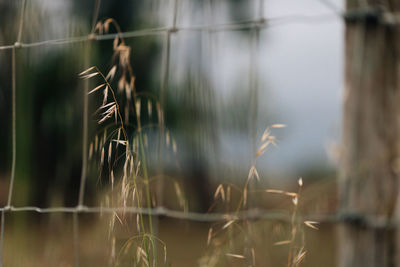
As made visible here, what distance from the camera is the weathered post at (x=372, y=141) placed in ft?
1.85

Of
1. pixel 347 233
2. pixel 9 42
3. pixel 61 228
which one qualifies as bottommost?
pixel 61 228

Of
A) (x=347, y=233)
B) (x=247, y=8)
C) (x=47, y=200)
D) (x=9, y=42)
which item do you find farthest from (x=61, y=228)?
(x=347, y=233)

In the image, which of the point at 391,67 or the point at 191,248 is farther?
the point at 191,248

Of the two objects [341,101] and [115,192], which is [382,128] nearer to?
[341,101]

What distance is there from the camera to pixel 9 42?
6.37ft

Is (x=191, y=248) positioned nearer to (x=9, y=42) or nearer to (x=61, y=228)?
(x=61, y=228)

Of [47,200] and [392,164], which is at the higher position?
[392,164]

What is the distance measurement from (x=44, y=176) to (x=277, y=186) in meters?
1.13

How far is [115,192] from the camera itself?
2.47 feet

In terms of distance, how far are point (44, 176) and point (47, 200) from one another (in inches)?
4.6

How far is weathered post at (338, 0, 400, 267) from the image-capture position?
563 millimetres

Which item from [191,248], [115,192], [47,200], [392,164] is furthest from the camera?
[191,248]

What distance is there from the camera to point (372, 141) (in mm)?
567

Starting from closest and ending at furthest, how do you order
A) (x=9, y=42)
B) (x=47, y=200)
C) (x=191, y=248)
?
(x=9, y=42) → (x=47, y=200) → (x=191, y=248)
